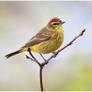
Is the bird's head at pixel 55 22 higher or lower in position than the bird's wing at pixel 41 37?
higher

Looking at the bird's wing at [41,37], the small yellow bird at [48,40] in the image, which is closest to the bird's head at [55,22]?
the small yellow bird at [48,40]

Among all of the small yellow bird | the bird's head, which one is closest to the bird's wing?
the small yellow bird

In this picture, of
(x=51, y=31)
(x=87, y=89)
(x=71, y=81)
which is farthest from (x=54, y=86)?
(x=51, y=31)

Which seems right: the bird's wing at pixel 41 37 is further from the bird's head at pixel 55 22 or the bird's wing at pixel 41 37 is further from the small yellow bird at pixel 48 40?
the bird's head at pixel 55 22

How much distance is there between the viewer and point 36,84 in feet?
13.0

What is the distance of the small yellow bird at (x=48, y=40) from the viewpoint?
3127 millimetres

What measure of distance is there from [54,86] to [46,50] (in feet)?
2.71

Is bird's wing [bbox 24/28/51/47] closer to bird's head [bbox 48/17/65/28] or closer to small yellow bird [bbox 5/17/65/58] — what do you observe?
small yellow bird [bbox 5/17/65/58]

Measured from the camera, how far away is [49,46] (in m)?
3.20

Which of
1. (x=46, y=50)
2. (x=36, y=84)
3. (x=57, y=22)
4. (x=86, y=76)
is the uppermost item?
(x=57, y=22)

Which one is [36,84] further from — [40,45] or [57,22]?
[57,22]

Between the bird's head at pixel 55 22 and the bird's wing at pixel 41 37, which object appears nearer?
the bird's head at pixel 55 22

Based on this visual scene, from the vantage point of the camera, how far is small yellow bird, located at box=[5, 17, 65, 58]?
3.13 metres

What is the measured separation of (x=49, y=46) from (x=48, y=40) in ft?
0.82
